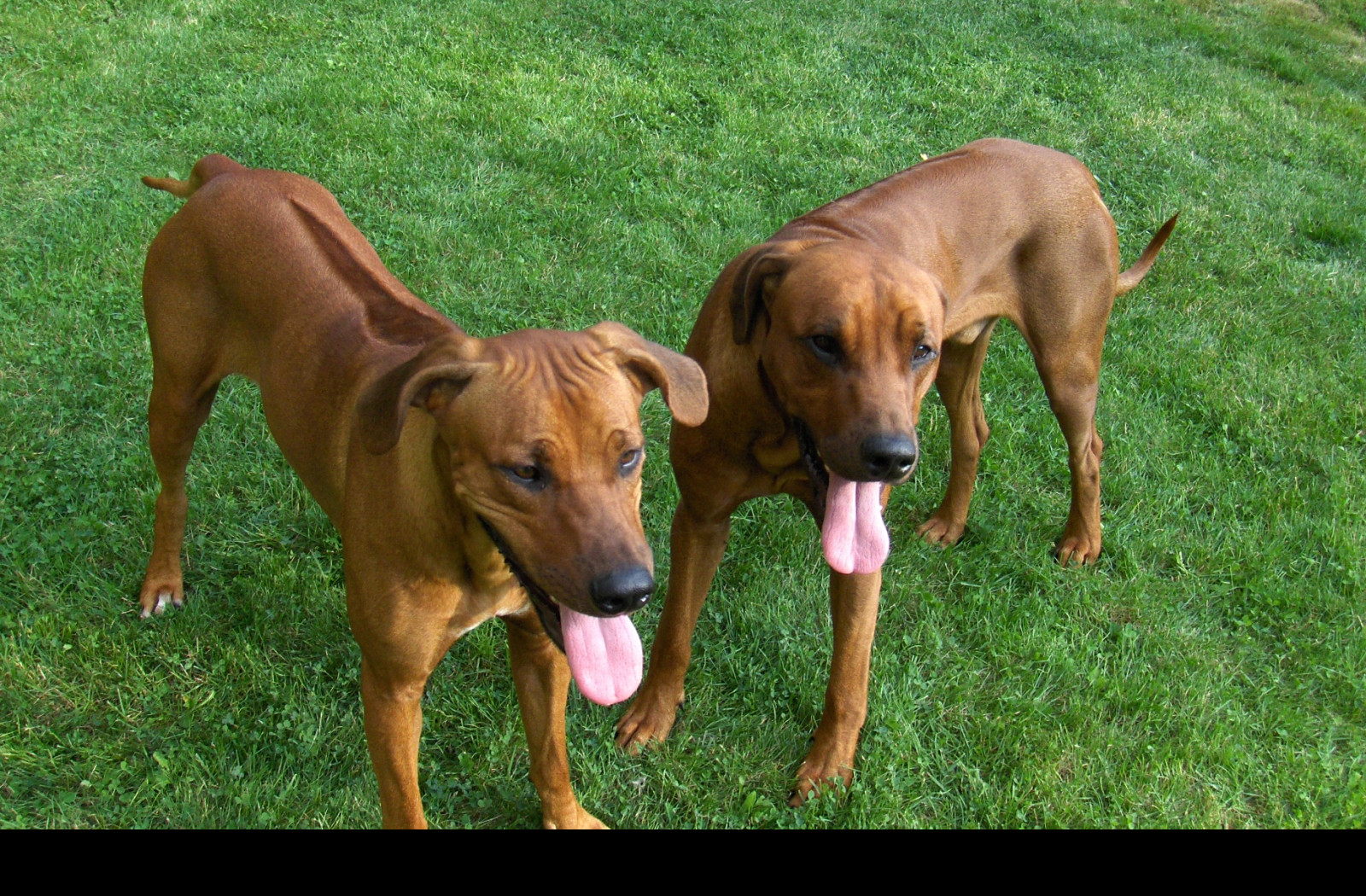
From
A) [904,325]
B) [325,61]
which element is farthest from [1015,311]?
[325,61]

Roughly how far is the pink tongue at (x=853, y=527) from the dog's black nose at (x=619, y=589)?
1025 millimetres

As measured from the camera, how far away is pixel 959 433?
502cm

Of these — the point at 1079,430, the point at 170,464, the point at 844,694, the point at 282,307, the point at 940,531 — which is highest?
the point at 282,307

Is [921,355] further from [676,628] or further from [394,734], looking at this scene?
[394,734]

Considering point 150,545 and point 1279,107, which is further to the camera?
point 1279,107

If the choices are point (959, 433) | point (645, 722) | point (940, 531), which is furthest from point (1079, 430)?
point (645, 722)

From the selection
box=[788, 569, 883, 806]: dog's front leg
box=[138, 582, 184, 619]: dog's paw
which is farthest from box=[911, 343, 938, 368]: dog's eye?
box=[138, 582, 184, 619]: dog's paw

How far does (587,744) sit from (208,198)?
7.89ft

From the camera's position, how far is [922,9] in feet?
35.9

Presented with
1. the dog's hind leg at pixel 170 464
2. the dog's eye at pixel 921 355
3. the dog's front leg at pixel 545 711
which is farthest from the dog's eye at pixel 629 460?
the dog's hind leg at pixel 170 464

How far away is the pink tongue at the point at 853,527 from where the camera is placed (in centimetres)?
334

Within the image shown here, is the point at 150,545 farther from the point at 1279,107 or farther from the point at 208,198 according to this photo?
the point at 1279,107

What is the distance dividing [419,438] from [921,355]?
62.9 inches

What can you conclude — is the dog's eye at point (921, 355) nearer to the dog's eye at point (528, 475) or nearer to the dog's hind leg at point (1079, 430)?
the dog's eye at point (528, 475)
